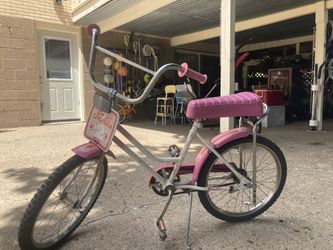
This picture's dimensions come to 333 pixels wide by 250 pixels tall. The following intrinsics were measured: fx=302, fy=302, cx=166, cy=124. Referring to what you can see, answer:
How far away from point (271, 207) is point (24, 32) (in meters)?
6.37

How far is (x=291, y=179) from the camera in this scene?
2.99m

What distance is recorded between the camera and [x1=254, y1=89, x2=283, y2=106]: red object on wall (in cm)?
678

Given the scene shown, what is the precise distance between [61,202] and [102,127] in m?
0.60

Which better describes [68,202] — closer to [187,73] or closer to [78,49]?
[187,73]

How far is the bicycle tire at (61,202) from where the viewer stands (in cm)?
163

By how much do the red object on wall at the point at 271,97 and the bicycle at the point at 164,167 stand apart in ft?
15.9

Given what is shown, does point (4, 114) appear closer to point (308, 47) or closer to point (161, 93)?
point (161, 93)

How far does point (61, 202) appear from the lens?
1908 millimetres

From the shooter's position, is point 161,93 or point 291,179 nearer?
point 291,179

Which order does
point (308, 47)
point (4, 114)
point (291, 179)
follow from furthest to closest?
1. point (308, 47)
2. point (4, 114)
3. point (291, 179)

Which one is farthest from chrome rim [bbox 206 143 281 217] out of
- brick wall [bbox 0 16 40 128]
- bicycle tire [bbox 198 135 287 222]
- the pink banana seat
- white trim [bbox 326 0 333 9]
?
brick wall [bbox 0 16 40 128]

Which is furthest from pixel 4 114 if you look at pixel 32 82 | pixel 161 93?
pixel 161 93

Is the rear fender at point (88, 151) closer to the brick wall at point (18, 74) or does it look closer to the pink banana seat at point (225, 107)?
the pink banana seat at point (225, 107)

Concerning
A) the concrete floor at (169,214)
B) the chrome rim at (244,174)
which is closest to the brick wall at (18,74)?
the concrete floor at (169,214)
